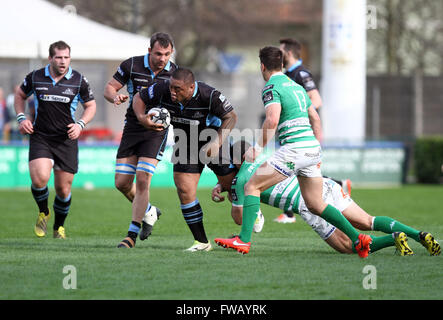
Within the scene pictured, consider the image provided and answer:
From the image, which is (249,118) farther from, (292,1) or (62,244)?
(62,244)

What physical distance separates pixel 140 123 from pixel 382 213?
260 inches

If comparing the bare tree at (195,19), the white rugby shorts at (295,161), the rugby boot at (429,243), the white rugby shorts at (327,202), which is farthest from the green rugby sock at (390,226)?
the bare tree at (195,19)

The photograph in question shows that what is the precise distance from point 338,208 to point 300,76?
355cm

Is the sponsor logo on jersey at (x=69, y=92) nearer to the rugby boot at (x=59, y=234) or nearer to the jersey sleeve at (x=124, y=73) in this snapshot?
the jersey sleeve at (x=124, y=73)

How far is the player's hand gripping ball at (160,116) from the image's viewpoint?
883 cm

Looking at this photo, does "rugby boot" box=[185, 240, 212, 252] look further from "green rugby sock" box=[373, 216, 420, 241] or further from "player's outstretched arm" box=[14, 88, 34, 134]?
"player's outstretched arm" box=[14, 88, 34, 134]

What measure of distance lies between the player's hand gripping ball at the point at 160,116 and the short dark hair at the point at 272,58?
112cm

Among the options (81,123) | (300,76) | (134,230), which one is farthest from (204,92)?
(300,76)

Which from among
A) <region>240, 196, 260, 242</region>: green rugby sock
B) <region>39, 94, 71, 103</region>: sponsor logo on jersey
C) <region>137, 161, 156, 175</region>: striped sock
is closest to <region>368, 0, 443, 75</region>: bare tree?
<region>39, 94, 71, 103</region>: sponsor logo on jersey

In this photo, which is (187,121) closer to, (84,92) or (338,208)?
(338,208)

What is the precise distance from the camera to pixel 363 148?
2106 centimetres

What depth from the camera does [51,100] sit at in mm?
10531

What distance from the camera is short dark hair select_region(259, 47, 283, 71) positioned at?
8492mm
